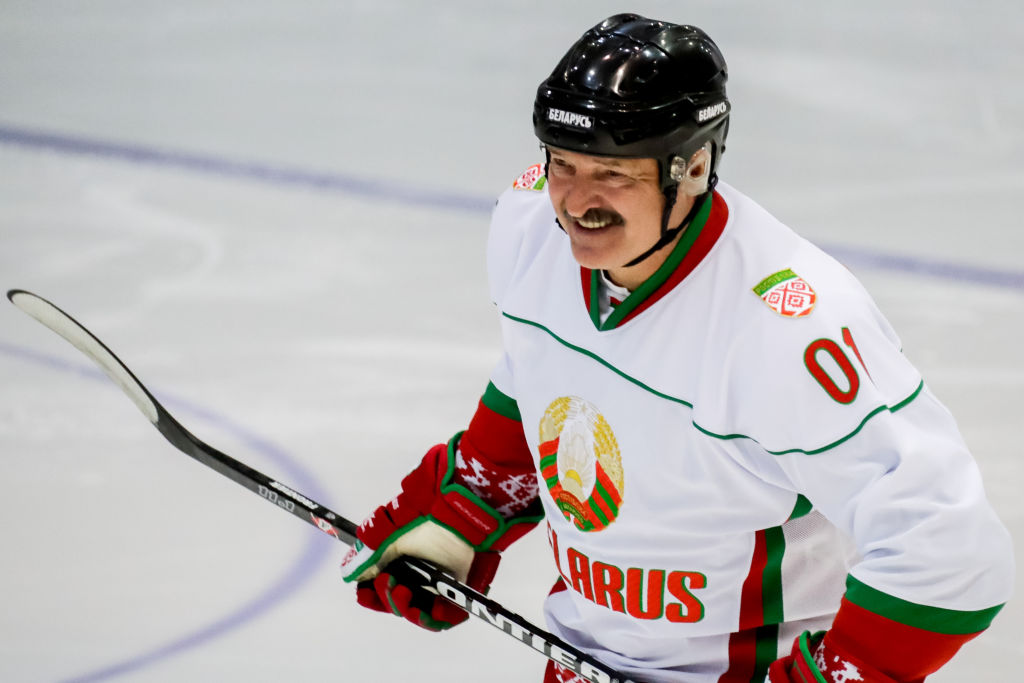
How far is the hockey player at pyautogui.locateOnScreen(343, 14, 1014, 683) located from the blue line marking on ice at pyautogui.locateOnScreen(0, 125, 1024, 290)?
1.96 metres

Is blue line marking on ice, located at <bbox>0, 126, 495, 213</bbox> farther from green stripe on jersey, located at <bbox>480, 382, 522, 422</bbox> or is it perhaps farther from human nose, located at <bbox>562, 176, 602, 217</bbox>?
human nose, located at <bbox>562, 176, 602, 217</bbox>

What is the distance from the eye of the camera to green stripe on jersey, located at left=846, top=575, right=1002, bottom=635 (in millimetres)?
1410

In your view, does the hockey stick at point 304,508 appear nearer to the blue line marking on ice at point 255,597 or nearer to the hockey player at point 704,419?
the hockey player at point 704,419

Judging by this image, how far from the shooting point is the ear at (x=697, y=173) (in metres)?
1.57

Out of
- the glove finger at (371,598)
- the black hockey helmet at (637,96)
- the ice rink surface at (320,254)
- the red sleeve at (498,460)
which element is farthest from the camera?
the ice rink surface at (320,254)

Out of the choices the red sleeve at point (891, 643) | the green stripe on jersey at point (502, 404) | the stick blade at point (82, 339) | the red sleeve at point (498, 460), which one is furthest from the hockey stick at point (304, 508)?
the red sleeve at point (891, 643)

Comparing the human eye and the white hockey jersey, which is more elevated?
the human eye

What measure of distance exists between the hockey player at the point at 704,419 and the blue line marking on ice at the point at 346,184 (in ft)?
6.43

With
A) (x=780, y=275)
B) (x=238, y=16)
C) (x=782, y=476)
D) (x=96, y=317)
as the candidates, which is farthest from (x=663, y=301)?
(x=238, y=16)

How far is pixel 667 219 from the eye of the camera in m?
1.55

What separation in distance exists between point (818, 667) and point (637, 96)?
68 centimetres

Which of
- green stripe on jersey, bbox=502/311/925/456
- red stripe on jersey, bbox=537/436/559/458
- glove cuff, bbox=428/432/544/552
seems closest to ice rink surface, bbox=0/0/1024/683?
glove cuff, bbox=428/432/544/552

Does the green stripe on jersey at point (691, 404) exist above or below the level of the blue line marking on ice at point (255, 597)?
above

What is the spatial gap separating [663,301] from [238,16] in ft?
12.0
